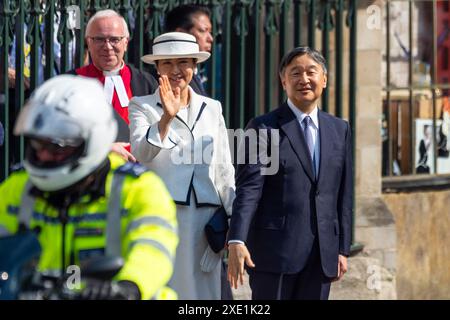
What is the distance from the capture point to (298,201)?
7312mm

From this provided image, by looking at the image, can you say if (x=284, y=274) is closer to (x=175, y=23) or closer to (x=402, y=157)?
(x=175, y=23)

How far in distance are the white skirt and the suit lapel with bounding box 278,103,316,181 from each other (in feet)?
1.98

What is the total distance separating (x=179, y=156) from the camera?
7.58 metres

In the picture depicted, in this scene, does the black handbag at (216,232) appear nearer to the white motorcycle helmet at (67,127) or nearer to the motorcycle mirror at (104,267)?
the white motorcycle helmet at (67,127)

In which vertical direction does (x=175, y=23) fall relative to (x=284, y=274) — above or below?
above

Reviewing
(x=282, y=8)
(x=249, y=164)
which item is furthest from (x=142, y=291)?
(x=282, y=8)

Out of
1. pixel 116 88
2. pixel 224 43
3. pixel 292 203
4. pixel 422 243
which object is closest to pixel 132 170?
pixel 292 203

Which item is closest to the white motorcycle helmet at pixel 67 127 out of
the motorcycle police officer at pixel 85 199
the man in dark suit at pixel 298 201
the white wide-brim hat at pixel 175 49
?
the motorcycle police officer at pixel 85 199

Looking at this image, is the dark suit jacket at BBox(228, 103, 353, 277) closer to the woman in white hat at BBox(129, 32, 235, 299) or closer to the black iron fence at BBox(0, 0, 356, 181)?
the woman in white hat at BBox(129, 32, 235, 299)

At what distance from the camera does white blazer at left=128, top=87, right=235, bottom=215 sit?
24.8 ft

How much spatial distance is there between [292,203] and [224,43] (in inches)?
A: 101

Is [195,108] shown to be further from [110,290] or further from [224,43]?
[110,290]

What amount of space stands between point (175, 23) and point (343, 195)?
192cm
